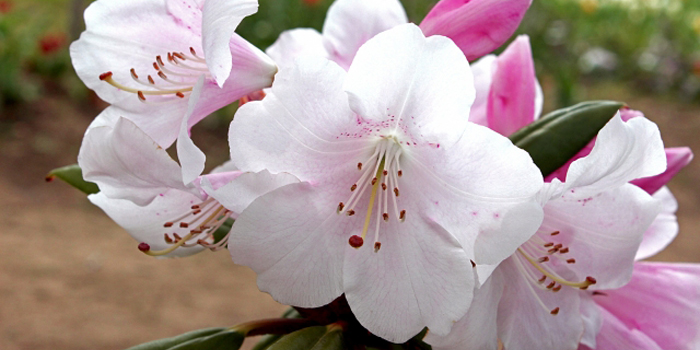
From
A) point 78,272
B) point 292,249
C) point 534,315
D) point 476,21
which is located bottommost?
point 78,272

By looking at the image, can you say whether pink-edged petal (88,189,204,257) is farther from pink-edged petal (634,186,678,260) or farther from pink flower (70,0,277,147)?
pink-edged petal (634,186,678,260)

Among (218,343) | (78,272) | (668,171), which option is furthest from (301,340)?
(78,272)

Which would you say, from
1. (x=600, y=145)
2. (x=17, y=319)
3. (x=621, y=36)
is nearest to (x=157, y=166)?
(x=600, y=145)

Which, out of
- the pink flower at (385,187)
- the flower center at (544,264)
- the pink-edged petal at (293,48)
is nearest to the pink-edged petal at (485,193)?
the pink flower at (385,187)

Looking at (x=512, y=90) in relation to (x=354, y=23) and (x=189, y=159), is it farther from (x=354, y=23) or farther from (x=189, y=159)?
(x=189, y=159)

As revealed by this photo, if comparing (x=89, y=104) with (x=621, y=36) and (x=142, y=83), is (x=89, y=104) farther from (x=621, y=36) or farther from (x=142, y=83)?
(x=621, y=36)

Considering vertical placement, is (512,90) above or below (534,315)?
above

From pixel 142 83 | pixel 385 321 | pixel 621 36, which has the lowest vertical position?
pixel 621 36
